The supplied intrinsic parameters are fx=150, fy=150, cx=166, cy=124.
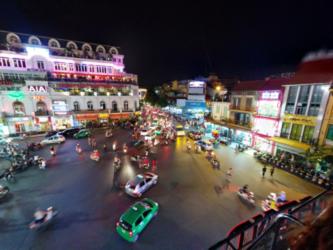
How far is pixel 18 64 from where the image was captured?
2689 centimetres

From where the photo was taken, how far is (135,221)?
7.90 meters

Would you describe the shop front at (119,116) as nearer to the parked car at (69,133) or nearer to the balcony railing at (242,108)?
the parked car at (69,133)

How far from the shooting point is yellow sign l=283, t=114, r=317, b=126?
14414 mm

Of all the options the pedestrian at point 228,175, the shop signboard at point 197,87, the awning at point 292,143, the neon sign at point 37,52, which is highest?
the neon sign at point 37,52

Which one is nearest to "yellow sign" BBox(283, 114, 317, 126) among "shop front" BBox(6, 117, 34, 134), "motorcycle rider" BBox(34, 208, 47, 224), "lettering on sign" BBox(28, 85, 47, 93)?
"motorcycle rider" BBox(34, 208, 47, 224)

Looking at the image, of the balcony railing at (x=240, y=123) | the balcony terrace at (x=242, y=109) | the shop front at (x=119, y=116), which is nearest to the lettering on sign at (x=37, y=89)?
the shop front at (x=119, y=116)

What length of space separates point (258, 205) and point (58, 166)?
18.6m

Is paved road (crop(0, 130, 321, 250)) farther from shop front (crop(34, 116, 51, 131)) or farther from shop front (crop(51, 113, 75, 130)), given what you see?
shop front (crop(34, 116, 51, 131))

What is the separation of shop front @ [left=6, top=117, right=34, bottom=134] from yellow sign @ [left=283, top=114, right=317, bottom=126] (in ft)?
129

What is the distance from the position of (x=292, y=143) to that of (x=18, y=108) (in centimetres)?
4091

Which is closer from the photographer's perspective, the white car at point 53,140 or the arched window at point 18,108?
the white car at point 53,140

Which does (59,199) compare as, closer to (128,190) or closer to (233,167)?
(128,190)

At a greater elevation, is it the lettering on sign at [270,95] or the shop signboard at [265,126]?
the lettering on sign at [270,95]

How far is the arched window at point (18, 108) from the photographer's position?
26062 mm
